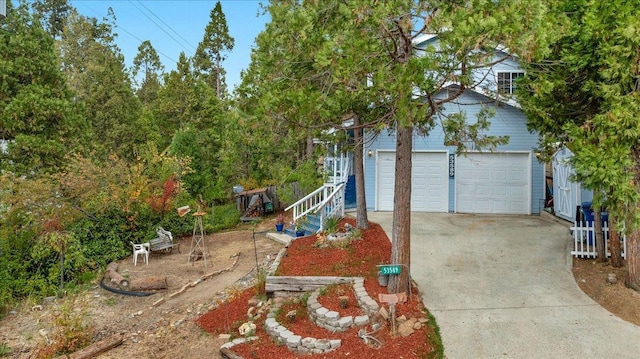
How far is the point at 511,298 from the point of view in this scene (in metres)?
6.21

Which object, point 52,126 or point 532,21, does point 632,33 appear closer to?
point 532,21

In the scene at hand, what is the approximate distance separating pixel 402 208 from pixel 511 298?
2359mm

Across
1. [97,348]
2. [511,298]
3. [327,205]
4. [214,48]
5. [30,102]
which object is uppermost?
[214,48]

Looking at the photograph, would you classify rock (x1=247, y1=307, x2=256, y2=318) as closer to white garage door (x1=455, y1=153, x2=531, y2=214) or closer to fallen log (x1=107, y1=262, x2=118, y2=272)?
fallen log (x1=107, y1=262, x2=118, y2=272)

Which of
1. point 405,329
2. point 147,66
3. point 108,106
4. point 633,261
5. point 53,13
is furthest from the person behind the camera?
point 147,66

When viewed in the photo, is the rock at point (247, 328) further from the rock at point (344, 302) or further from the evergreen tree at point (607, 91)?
the evergreen tree at point (607, 91)

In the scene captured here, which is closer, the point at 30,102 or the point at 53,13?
the point at 30,102

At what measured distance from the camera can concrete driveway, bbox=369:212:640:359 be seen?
492 cm

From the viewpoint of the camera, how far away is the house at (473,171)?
12.1 meters

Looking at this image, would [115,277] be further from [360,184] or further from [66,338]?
[360,184]

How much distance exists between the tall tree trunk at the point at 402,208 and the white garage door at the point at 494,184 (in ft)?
23.5

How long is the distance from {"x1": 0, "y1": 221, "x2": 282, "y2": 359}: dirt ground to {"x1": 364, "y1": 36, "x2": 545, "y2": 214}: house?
4.27 meters

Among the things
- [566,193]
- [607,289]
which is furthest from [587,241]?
[566,193]

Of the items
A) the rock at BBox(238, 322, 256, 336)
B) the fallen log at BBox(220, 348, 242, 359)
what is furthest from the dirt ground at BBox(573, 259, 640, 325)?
the fallen log at BBox(220, 348, 242, 359)
